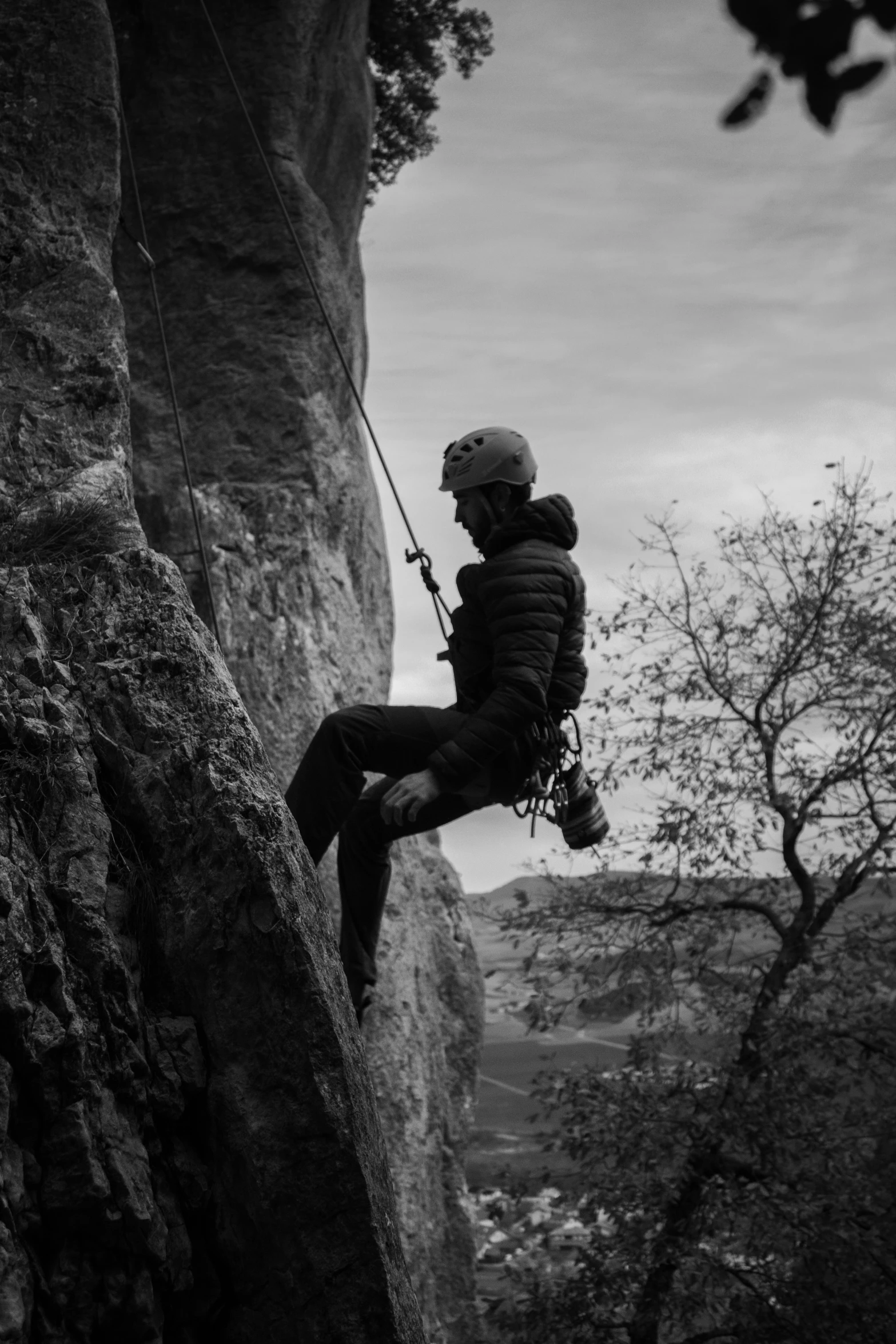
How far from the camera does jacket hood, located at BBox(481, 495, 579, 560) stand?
626 cm

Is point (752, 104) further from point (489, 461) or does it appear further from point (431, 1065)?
point (431, 1065)

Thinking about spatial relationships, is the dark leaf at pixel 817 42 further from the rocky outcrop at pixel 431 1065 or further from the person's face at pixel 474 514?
the rocky outcrop at pixel 431 1065

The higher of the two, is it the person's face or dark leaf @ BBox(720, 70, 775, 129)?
the person's face

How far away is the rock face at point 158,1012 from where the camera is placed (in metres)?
4.19

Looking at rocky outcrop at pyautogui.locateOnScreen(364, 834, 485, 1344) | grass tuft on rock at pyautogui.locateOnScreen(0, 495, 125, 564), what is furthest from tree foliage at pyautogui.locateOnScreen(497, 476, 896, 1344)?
grass tuft on rock at pyautogui.locateOnScreen(0, 495, 125, 564)

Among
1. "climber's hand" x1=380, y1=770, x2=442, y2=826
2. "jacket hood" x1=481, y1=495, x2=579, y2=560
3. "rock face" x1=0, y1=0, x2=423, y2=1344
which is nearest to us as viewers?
"rock face" x1=0, y1=0, x2=423, y2=1344

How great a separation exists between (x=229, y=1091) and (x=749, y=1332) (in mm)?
5810

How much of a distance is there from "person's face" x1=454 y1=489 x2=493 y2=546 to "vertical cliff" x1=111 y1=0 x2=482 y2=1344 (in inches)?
98.3

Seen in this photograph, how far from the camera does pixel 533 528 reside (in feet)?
20.6

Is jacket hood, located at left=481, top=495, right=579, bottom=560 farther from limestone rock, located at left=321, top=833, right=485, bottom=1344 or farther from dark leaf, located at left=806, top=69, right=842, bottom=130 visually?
dark leaf, located at left=806, top=69, right=842, bottom=130

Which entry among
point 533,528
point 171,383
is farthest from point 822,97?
point 171,383

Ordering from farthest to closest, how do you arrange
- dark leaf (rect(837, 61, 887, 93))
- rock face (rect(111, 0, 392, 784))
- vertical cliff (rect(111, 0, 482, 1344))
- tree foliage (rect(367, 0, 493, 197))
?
1. tree foliage (rect(367, 0, 493, 197))
2. rock face (rect(111, 0, 392, 784))
3. vertical cliff (rect(111, 0, 482, 1344))
4. dark leaf (rect(837, 61, 887, 93))

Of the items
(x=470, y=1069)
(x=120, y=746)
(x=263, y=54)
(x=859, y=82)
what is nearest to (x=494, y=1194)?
(x=470, y=1069)

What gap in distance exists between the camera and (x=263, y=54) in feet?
35.7
